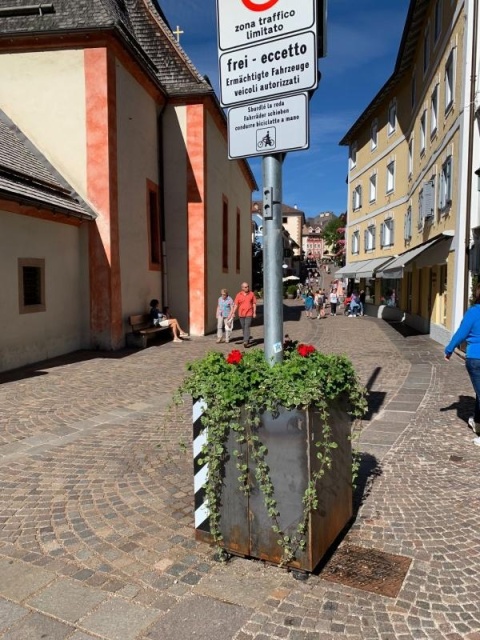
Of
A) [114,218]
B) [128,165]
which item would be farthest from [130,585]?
[128,165]

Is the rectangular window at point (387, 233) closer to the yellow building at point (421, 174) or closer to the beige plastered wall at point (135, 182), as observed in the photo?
the yellow building at point (421, 174)

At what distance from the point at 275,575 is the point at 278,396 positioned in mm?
1163

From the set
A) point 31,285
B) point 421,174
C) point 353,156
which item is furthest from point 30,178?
point 353,156

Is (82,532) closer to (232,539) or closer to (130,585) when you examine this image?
(130,585)

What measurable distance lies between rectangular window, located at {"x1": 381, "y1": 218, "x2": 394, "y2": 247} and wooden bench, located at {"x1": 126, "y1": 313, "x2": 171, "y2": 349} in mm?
14921

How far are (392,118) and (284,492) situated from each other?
25.1 meters

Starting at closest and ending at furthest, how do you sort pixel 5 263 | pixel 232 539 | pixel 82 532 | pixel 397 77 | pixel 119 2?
1. pixel 232 539
2. pixel 82 532
3. pixel 5 263
4. pixel 119 2
5. pixel 397 77

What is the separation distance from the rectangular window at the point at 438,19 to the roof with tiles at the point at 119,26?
24.6 feet

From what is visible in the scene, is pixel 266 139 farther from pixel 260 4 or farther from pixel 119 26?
pixel 119 26

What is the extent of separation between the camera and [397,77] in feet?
74.3

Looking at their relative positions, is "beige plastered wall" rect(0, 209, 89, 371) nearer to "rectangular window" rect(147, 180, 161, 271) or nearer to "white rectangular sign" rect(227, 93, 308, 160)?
"rectangular window" rect(147, 180, 161, 271)

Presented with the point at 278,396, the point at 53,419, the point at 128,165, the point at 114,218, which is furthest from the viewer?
the point at 128,165

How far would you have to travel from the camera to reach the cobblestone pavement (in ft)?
8.76

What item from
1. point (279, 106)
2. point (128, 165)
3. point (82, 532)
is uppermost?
point (128, 165)
